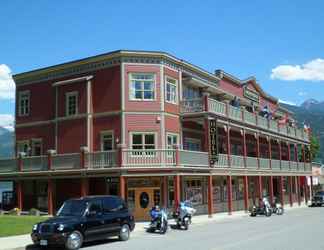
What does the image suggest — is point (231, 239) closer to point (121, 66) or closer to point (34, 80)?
point (121, 66)

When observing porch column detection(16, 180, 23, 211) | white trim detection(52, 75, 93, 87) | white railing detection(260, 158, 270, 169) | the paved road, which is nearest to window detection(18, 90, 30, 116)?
white trim detection(52, 75, 93, 87)

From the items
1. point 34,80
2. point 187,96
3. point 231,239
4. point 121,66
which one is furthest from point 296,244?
point 34,80

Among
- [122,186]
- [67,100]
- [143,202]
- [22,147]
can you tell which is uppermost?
[67,100]

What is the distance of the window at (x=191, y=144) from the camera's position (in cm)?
3544

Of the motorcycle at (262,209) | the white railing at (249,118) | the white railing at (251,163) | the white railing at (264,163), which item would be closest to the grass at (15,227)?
the motorcycle at (262,209)

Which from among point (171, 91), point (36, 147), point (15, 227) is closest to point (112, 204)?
point (15, 227)

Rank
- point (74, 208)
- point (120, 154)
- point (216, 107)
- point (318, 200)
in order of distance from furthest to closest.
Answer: point (318, 200) < point (216, 107) < point (120, 154) < point (74, 208)

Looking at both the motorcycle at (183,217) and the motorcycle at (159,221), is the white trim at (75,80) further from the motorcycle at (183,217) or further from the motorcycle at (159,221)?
the motorcycle at (159,221)

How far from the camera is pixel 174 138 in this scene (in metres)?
33.6

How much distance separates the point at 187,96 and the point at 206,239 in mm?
19495

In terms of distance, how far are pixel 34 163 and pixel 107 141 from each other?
5.71m

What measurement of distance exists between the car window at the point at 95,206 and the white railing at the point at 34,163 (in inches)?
597

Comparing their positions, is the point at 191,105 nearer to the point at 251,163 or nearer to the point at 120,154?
the point at 120,154

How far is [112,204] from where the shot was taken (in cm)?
1942
